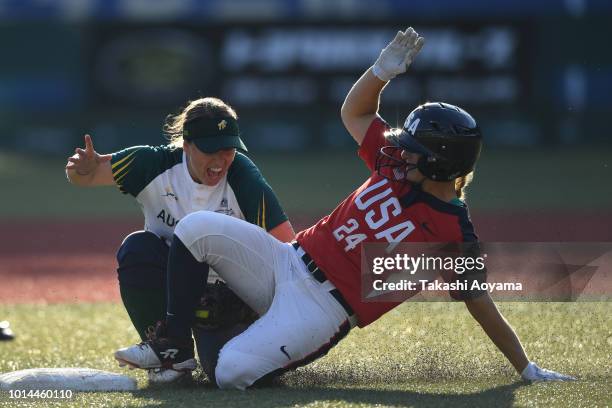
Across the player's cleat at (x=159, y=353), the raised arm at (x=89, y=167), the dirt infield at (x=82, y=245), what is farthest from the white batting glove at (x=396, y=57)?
the dirt infield at (x=82, y=245)

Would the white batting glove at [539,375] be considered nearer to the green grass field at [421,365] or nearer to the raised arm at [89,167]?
the green grass field at [421,365]

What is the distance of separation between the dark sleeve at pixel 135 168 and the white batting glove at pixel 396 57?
3.39ft

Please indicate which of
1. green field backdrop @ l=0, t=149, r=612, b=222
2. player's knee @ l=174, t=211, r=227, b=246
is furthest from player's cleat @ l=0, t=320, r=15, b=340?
green field backdrop @ l=0, t=149, r=612, b=222

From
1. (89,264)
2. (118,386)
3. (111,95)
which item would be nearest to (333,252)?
(118,386)

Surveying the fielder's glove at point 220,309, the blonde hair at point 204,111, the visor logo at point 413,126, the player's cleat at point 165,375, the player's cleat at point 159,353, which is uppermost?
the blonde hair at point 204,111

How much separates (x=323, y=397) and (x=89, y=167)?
60.7 inches

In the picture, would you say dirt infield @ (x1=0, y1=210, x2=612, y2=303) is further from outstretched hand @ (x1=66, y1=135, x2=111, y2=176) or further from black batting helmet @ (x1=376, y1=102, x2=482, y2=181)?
black batting helmet @ (x1=376, y1=102, x2=482, y2=181)

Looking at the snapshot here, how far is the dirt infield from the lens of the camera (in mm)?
8492

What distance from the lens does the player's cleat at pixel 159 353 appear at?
167 inches

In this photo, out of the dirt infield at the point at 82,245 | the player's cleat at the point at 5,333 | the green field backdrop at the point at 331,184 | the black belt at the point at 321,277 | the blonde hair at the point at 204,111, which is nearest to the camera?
the black belt at the point at 321,277

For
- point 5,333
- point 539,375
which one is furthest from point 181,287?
point 5,333

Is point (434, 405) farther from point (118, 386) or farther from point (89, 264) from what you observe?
point (89, 264)

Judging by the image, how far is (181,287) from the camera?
423cm

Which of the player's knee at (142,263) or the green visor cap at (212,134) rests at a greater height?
the green visor cap at (212,134)
